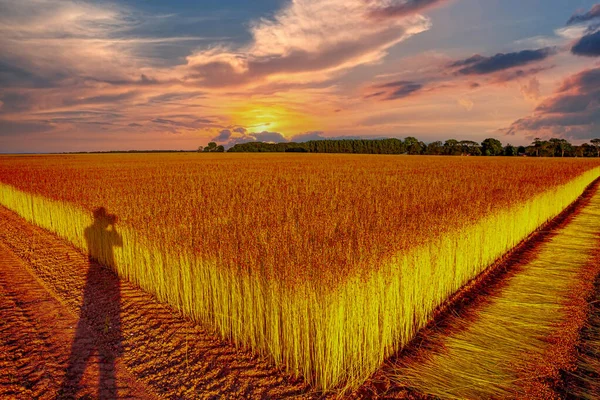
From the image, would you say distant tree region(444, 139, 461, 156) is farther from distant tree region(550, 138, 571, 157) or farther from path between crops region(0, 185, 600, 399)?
path between crops region(0, 185, 600, 399)

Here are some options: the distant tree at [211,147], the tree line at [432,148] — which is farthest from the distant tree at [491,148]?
the distant tree at [211,147]

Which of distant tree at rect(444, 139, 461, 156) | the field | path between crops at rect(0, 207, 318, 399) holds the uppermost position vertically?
distant tree at rect(444, 139, 461, 156)

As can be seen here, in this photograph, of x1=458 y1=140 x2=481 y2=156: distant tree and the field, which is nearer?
the field

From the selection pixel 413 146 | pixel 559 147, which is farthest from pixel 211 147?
pixel 559 147

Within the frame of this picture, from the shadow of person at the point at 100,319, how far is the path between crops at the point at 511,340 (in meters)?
3.14

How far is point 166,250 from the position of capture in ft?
17.0

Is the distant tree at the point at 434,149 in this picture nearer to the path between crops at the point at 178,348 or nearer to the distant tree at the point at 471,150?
the distant tree at the point at 471,150

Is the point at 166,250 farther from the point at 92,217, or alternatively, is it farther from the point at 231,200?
the point at 231,200

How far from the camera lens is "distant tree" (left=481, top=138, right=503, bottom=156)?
108 meters

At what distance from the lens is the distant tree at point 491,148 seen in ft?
353

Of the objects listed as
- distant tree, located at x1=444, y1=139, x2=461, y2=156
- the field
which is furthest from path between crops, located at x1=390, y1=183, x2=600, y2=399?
distant tree, located at x1=444, y1=139, x2=461, y2=156

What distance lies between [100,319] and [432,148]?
392ft

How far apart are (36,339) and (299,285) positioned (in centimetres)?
363

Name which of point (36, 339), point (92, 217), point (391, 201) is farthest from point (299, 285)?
point (92, 217)
